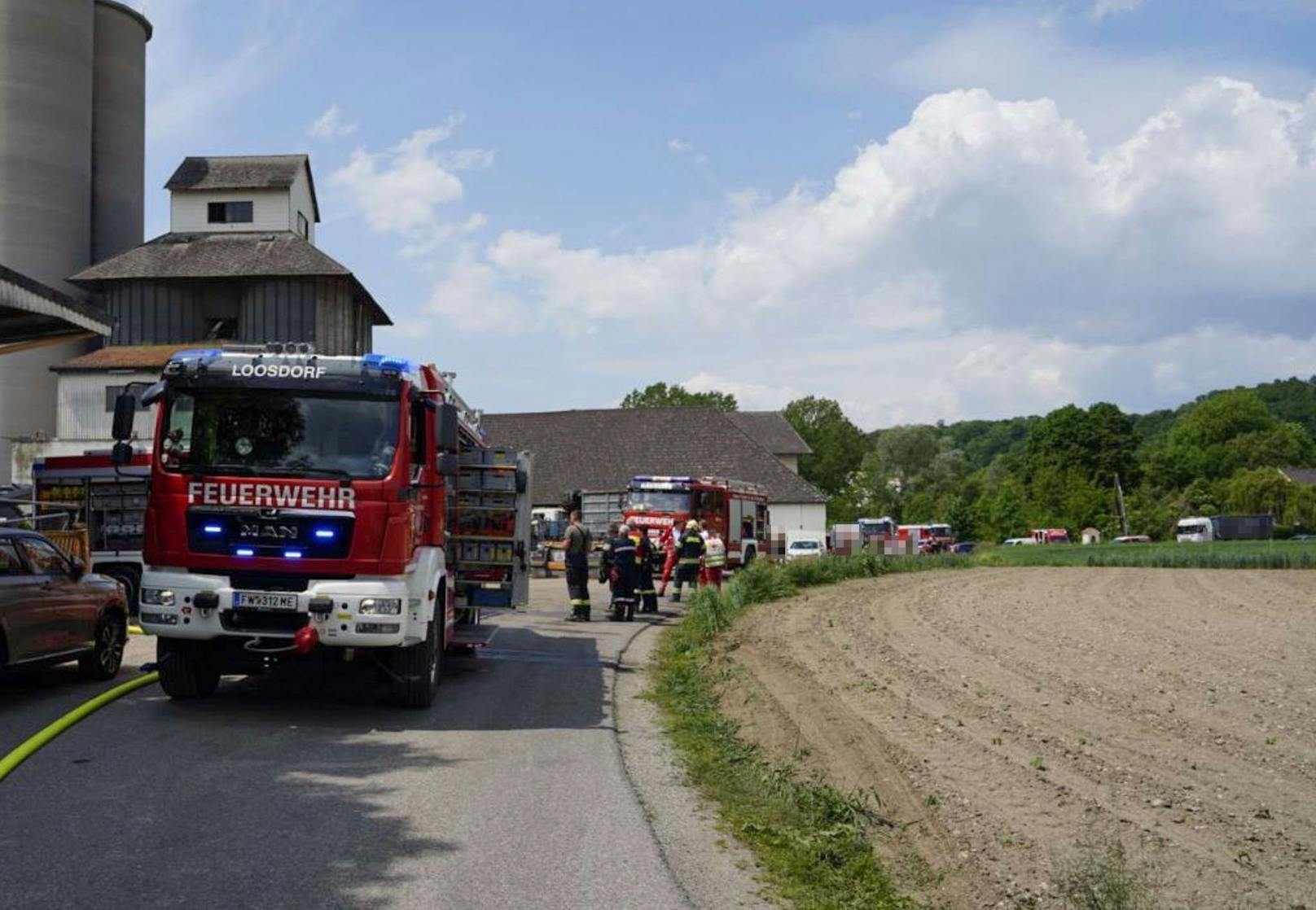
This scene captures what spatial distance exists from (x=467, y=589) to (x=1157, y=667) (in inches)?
342

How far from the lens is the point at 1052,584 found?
3588 cm

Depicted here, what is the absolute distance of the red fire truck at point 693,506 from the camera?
37344 mm

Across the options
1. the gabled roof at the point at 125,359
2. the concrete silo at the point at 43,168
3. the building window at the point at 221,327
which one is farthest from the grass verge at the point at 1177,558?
the concrete silo at the point at 43,168

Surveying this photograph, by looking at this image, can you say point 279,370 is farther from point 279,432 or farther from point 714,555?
point 714,555

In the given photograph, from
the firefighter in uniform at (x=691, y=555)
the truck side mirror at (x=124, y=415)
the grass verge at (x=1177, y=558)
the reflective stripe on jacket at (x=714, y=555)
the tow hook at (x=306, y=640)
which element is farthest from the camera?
the grass verge at (x=1177, y=558)

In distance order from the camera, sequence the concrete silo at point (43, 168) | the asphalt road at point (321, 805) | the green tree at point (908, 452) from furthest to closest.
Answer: the green tree at point (908, 452)
the concrete silo at point (43, 168)
the asphalt road at point (321, 805)

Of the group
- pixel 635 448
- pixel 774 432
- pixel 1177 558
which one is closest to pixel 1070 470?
pixel 774 432

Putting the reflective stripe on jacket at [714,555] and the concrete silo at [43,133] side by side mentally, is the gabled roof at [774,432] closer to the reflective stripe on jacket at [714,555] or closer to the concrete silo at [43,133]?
the concrete silo at [43,133]

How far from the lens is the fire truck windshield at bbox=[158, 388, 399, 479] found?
11453 mm

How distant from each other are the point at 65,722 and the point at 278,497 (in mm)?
2449

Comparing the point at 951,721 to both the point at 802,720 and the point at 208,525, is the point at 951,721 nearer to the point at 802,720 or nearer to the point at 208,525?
the point at 802,720

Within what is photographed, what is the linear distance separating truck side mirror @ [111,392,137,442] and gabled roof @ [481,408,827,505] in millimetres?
54838

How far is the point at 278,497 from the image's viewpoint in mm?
11250

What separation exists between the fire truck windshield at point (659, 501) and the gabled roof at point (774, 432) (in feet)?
169
